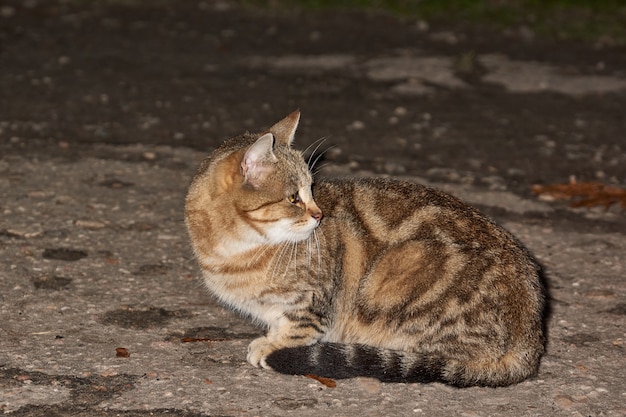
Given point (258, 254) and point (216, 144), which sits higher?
point (258, 254)

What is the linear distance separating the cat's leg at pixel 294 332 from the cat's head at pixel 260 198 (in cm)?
37

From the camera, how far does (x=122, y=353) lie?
15.9 ft

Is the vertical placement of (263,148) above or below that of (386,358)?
above

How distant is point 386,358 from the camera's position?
180 inches

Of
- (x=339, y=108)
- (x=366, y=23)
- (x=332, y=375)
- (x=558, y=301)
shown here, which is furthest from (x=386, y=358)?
(x=366, y=23)

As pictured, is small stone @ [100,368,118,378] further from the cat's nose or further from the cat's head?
the cat's nose

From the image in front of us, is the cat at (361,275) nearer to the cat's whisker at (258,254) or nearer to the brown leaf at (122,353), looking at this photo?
the cat's whisker at (258,254)

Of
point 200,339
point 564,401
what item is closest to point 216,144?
point 200,339

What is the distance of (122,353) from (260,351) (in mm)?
664

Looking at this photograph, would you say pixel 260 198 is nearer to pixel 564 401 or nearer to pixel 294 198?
pixel 294 198

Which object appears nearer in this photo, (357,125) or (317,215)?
(317,215)

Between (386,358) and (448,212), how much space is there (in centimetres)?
86

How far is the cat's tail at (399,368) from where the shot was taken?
4.55 metres

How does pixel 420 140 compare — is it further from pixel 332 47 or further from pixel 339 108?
pixel 332 47
